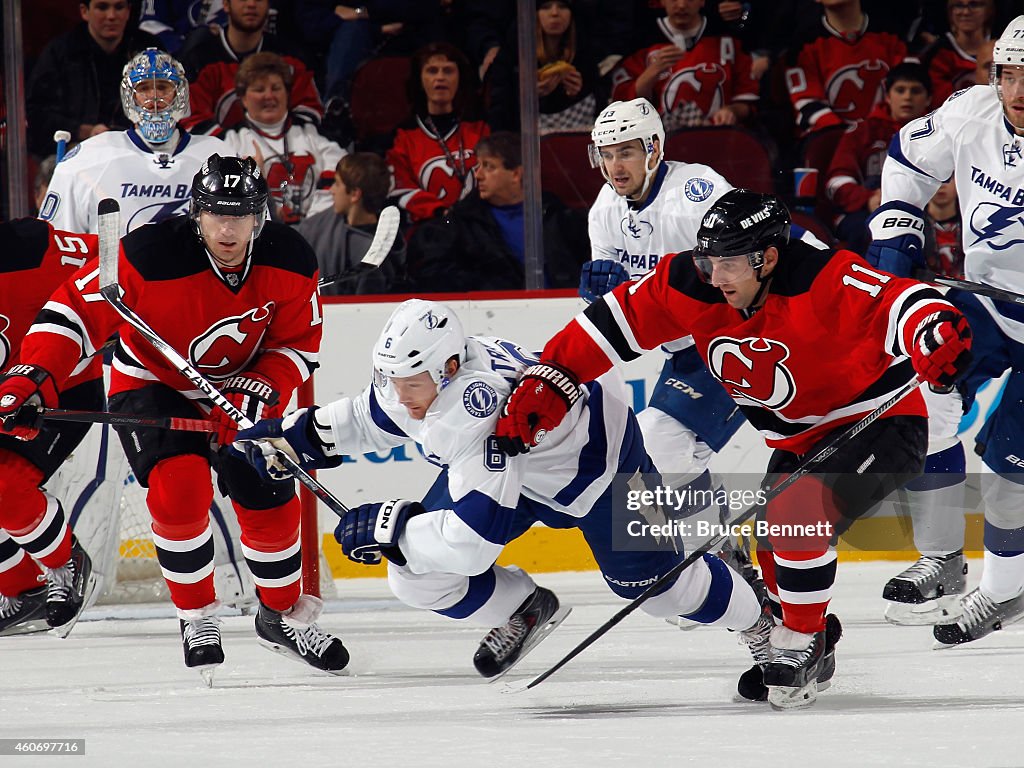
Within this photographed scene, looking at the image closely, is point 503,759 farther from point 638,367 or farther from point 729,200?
point 638,367

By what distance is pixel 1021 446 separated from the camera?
11.4ft

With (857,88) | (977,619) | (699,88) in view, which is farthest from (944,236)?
(977,619)

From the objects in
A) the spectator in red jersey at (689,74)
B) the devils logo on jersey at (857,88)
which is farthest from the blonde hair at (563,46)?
the devils logo on jersey at (857,88)

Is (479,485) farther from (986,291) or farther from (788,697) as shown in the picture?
(986,291)

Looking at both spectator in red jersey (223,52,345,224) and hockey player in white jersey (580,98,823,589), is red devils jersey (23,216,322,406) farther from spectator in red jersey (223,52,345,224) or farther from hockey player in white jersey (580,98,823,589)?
spectator in red jersey (223,52,345,224)

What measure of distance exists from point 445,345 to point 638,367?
1.96 meters

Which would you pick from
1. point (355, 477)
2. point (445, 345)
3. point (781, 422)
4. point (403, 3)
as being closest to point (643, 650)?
point (781, 422)

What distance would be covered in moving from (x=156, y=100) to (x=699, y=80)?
1.82 metres

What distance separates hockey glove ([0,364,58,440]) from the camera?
314cm

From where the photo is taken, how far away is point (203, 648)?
3156 millimetres

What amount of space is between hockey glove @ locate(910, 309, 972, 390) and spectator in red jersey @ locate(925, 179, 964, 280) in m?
2.24

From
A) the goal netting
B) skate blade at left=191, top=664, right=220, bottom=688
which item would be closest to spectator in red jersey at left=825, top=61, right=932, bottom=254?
the goal netting

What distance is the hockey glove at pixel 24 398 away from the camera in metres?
3.14

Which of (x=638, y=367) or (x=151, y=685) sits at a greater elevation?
(x=638, y=367)
